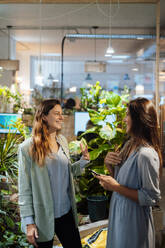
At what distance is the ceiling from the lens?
650 cm

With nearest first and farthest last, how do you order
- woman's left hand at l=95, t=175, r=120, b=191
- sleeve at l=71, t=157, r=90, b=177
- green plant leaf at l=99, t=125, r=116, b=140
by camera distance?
1. woman's left hand at l=95, t=175, r=120, b=191
2. sleeve at l=71, t=157, r=90, b=177
3. green plant leaf at l=99, t=125, r=116, b=140

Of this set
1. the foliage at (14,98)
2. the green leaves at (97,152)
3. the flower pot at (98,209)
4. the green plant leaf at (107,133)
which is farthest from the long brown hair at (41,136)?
the foliage at (14,98)

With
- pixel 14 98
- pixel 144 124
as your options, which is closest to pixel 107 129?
pixel 144 124

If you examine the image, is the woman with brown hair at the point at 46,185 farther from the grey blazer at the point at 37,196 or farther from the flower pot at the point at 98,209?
the flower pot at the point at 98,209

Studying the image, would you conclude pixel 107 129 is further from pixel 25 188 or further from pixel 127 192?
pixel 127 192

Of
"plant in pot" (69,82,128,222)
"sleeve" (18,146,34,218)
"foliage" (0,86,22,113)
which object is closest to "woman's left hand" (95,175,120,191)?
"sleeve" (18,146,34,218)

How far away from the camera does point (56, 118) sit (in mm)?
1902

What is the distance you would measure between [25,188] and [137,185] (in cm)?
67

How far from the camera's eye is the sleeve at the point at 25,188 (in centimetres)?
175

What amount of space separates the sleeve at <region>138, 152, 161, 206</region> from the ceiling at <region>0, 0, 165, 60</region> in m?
3.93

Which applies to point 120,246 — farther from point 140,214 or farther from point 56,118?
point 56,118

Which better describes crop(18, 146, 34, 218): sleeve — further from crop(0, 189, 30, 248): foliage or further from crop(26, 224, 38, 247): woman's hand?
crop(0, 189, 30, 248): foliage

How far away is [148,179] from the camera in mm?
1474

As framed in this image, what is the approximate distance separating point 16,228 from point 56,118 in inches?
74.5
